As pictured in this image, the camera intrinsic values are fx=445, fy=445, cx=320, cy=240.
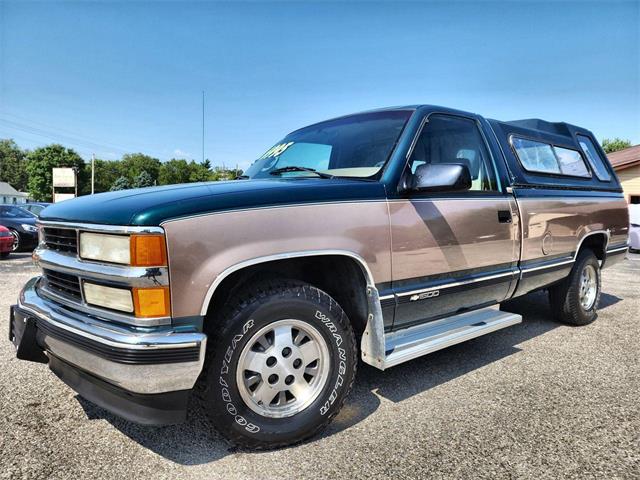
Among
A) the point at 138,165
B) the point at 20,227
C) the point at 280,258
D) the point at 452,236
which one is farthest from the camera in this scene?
the point at 138,165

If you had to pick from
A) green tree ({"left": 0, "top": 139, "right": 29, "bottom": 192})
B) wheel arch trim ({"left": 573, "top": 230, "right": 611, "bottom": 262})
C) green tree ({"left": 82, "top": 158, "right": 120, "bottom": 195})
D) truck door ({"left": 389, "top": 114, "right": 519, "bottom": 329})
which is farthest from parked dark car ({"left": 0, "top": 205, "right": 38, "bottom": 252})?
green tree ({"left": 0, "top": 139, "right": 29, "bottom": 192})

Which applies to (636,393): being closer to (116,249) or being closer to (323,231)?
(323,231)

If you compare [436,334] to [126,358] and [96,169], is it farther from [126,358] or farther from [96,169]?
[96,169]

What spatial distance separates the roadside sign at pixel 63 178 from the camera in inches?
2169

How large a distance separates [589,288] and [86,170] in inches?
3632

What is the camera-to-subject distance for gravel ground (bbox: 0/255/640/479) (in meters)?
2.12

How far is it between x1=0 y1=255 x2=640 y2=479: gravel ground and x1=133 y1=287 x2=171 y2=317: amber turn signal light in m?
0.79

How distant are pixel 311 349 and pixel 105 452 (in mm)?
1153

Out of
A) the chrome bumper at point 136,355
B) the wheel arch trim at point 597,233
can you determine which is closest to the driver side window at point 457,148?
the wheel arch trim at point 597,233

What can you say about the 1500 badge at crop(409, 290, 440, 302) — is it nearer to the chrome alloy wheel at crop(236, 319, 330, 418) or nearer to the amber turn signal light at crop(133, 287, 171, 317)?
the chrome alloy wheel at crop(236, 319, 330, 418)

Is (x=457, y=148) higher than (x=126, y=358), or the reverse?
(x=457, y=148)

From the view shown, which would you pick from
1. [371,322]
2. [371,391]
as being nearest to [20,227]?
[371,391]

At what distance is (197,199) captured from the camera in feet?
6.85

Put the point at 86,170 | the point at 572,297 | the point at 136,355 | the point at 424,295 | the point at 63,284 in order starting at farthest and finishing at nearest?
the point at 86,170 → the point at 572,297 → the point at 424,295 → the point at 63,284 → the point at 136,355
